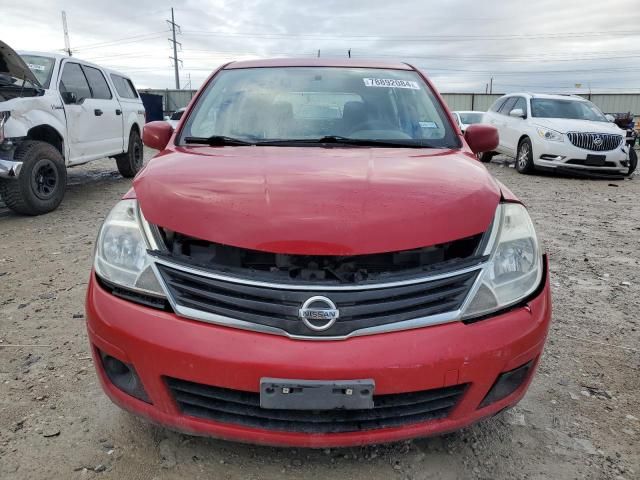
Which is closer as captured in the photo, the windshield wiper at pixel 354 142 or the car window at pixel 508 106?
the windshield wiper at pixel 354 142

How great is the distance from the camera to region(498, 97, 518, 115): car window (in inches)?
428

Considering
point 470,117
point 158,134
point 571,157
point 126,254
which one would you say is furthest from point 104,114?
point 470,117

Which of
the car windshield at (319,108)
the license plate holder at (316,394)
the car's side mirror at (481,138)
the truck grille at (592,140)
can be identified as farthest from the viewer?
the truck grille at (592,140)

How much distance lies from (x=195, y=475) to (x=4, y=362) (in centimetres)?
135

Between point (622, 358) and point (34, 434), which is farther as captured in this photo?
point (622, 358)

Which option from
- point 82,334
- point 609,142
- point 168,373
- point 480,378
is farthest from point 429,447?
point 609,142

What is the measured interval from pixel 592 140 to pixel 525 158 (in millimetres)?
1175

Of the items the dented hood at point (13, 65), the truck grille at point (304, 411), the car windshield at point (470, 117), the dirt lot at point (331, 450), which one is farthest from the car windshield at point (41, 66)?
the car windshield at point (470, 117)

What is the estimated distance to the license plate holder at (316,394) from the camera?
1419 mm

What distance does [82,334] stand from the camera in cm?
274

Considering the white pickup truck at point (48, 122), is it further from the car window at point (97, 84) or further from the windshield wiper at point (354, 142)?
the windshield wiper at point (354, 142)

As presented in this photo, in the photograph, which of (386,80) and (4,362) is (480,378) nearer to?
(386,80)

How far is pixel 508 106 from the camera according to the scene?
1104 cm

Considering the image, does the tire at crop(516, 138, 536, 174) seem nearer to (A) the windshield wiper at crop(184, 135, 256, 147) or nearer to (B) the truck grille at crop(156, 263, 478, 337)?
(A) the windshield wiper at crop(184, 135, 256, 147)
